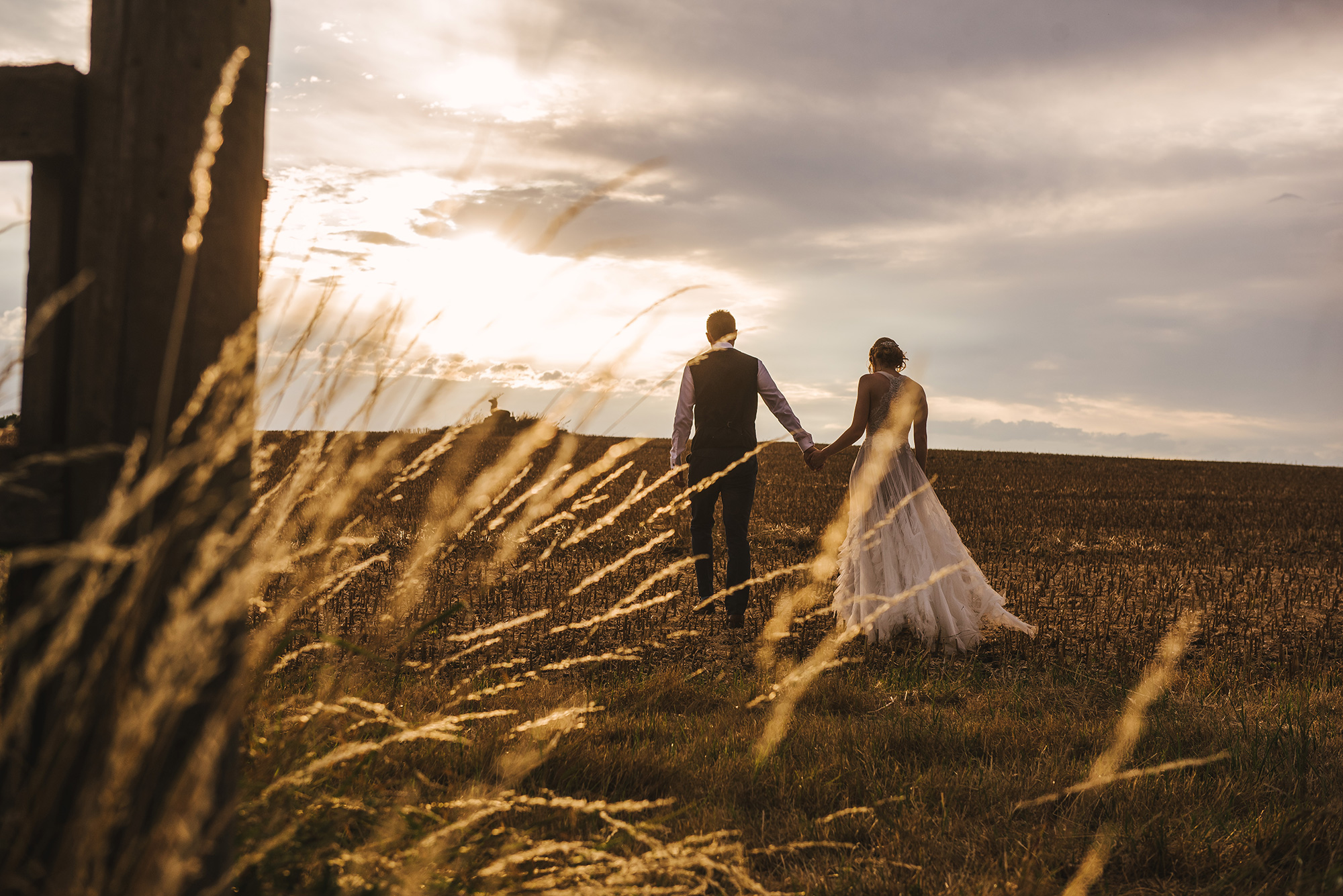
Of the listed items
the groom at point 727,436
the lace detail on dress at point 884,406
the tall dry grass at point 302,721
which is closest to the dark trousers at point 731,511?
the groom at point 727,436

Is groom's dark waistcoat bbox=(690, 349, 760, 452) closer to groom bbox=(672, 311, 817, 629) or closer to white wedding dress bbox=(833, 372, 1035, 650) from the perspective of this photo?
groom bbox=(672, 311, 817, 629)

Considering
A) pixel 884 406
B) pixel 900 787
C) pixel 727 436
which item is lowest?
pixel 900 787

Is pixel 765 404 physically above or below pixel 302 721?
above

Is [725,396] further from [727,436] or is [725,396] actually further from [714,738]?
[714,738]

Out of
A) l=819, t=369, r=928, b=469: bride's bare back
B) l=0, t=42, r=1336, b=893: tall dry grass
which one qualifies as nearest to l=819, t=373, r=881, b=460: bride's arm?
l=819, t=369, r=928, b=469: bride's bare back

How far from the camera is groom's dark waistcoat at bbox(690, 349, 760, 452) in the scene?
588 centimetres

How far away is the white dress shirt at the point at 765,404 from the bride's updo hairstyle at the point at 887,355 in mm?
753

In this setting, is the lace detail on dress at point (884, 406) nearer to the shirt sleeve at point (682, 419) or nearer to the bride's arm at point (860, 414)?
the bride's arm at point (860, 414)

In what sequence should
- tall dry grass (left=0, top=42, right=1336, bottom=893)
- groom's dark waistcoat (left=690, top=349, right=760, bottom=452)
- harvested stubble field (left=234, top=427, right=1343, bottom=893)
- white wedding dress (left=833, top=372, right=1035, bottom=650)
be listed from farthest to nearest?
groom's dark waistcoat (left=690, top=349, right=760, bottom=452), white wedding dress (left=833, top=372, right=1035, bottom=650), harvested stubble field (left=234, top=427, right=1343, bottom=893), tall dry grass (left=0, top=42, right=1336, bottom=893)

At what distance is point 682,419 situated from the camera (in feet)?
20.3

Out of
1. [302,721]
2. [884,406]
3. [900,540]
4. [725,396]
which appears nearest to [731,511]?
[725,396]

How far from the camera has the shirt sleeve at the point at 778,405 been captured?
6027 millimetres

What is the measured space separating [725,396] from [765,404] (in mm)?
555

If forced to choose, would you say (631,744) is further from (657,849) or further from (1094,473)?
(1094,473)
